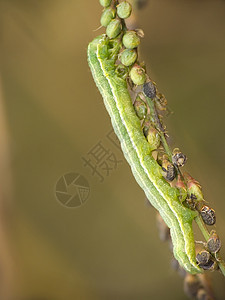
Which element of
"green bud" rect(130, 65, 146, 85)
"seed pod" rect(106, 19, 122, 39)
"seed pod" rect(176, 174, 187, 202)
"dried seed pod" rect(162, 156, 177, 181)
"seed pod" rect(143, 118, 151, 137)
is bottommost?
"seed pod" rect(176, 174, 187, 202)

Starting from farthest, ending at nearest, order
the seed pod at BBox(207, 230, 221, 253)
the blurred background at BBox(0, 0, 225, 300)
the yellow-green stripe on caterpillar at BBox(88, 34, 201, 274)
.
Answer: the blurred background at BBox(0, 0, 225, 300) < the yellow-green stripe on caterpillar at BBox(88, 34, 201, 274) < the seed pod at BBox(207, 230, 221, 253)

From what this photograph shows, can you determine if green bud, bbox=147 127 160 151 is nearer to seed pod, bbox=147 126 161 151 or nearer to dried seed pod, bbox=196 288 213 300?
seed pod, bbox=147 126 161 151

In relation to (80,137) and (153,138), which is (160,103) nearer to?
(153,138)

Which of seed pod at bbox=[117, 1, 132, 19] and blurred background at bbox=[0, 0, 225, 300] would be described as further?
blurred background at bbox=[0, 0, 225, 300]

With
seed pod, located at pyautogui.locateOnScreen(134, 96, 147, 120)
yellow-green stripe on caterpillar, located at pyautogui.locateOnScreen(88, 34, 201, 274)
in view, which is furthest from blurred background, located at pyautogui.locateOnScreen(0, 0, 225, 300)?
seed pod, located at pyautogui.locateOnScreen(134, 96, 147, 120)

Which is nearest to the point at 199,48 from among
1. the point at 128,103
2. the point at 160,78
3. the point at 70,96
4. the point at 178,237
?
the point at 160,78

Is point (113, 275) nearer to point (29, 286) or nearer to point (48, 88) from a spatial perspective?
point (29, 286)

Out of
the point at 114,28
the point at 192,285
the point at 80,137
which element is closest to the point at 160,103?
the point at 114,28
